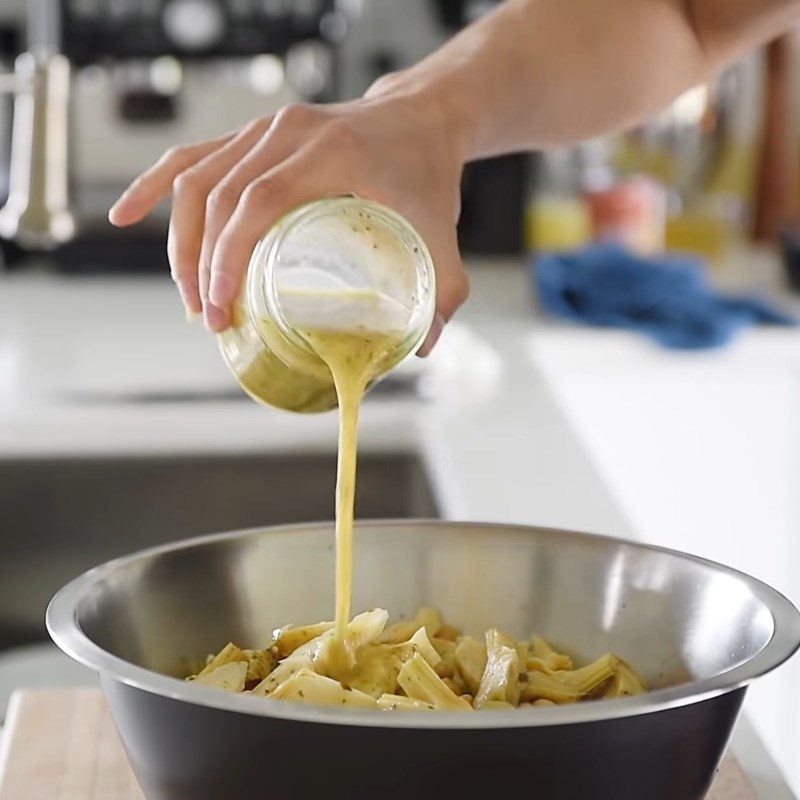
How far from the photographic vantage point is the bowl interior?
0.78m

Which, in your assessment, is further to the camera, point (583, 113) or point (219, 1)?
point (219, 1)

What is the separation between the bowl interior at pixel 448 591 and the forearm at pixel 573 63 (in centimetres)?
30

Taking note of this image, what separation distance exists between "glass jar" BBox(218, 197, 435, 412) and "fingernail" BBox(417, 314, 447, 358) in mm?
66

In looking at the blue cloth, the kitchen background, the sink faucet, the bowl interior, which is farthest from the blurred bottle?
the bowl interior

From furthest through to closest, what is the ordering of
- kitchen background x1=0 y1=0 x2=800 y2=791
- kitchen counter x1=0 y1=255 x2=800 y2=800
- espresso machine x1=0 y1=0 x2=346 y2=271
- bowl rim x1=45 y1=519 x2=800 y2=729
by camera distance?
espresso machine x1=0 y1=0 x2=346 y2=271 < kitchen background x1=0 y1=0 x2=800 y2=791 < kitchen counter x1=0 y1=255 x2=800 y2=800 < bowl rim x1=45 y1=519 x2=800 y2=729

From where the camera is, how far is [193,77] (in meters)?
2.46

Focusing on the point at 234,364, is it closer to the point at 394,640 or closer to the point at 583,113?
the point at 394,640

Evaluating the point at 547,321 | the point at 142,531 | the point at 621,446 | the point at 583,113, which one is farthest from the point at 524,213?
the point at 583,113

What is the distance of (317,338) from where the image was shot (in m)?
0.79

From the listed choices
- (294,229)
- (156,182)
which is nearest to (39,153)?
(156,182)

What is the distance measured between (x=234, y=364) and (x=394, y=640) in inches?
7.2

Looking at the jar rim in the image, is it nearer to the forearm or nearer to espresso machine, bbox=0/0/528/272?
the forearm

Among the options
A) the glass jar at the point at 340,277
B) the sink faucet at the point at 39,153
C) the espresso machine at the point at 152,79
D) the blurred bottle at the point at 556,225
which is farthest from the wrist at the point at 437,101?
the blurred bottle at the point at 556,225

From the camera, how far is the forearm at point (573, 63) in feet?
3.50
